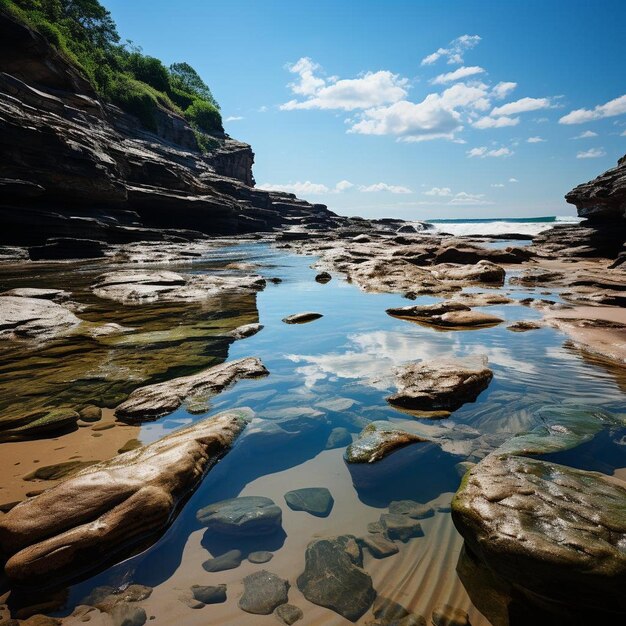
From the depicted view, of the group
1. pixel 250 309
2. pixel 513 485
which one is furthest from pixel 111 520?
pixel 250 309

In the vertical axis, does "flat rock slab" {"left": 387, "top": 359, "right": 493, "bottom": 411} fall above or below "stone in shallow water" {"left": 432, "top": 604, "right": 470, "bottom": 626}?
above

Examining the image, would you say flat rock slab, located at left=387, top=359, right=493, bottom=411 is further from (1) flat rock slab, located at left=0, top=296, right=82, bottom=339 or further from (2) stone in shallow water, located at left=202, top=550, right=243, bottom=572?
(1) flat rock slab, located at left=0, top=296, right=82, bottom=339

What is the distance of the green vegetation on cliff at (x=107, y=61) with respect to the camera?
3922 centimetres

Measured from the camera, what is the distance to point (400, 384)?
4242 millimetres

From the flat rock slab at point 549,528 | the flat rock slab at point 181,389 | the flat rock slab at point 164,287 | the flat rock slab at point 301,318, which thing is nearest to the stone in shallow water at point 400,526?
the flat rock slab at point 549,528

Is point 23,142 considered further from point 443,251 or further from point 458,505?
point 458,505

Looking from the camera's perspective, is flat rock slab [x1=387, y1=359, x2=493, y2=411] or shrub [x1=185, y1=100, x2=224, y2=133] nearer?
flat rock slab [x1=387, y1=359, x2=493, y2=411]

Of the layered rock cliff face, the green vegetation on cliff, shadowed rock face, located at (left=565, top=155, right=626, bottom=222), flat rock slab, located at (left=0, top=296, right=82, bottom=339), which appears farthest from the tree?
flat rock slab, located at (left=0, top=296, right=82, bottom=339)

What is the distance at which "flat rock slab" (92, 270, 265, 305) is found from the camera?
9.64 metres

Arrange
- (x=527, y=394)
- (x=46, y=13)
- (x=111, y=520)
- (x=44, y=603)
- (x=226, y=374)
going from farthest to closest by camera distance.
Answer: (x=46, y=13) → (x=226, y=374) → (x=527, y=394) → (x=111, y=520) → (x=44, y=603)

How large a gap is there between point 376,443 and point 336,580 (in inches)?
46.2

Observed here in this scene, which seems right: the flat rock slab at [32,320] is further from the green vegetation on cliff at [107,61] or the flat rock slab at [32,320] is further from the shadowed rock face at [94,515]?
the green vegetation on cliff at [107,61]

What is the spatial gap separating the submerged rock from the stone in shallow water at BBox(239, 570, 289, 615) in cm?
108

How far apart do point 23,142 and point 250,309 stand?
18052 mm
